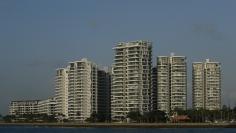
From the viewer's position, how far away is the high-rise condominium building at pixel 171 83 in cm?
15775

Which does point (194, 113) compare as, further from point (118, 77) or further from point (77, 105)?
point (77, 105)

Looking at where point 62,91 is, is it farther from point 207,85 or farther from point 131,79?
point 207,85

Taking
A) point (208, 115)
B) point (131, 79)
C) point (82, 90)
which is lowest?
point (208, 115)

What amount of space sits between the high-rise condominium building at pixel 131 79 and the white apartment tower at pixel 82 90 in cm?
1038

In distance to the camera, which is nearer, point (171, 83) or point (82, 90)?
point (171, 83)

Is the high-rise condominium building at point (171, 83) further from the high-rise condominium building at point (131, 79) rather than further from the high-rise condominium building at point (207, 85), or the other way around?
the high-rise condominium building at point (207, 85)

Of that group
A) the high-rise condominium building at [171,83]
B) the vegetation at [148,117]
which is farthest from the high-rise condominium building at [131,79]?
the high-rise condominium building at [171,83]

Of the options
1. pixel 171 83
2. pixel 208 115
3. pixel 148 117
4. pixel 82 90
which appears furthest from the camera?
pixel 82 90

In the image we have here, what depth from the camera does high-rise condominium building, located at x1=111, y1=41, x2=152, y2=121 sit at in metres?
150

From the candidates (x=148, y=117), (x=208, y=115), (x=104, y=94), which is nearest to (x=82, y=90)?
(x=104, y=94)

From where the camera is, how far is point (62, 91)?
180m

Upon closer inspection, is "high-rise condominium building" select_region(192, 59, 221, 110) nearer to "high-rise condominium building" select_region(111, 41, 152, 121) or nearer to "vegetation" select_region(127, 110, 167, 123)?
"vegetation" select_region(127, 110, 167, 123)

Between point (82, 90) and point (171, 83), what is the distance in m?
26.3

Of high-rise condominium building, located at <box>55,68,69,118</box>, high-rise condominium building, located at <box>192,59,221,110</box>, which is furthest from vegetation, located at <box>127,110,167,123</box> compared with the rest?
high-rise condominium building, located at <box>55,68,69,118</box>
